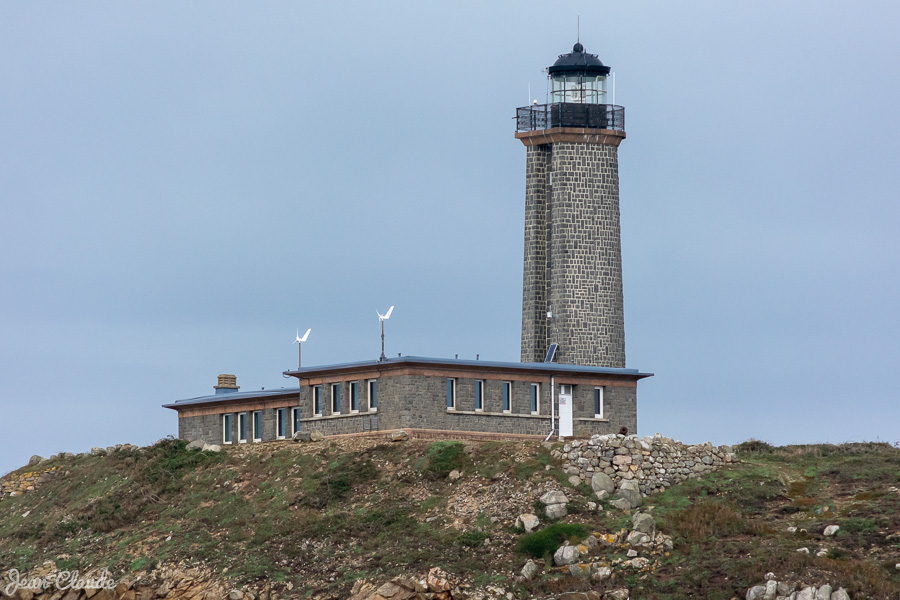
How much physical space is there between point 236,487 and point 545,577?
48.7 ft

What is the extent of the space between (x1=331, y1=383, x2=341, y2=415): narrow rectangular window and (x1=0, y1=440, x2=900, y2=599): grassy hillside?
2863 mm

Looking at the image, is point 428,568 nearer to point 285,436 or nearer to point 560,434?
point 560,434

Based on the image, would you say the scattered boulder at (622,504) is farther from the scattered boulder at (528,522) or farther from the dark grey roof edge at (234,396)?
the dark grey roof edge at (234,396)

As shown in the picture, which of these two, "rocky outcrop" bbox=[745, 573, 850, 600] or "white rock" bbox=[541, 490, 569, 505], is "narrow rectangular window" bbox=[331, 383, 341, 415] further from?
"rocky outcrop" bbox=[745, 573, 850, 600]

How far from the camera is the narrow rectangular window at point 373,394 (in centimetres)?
6291

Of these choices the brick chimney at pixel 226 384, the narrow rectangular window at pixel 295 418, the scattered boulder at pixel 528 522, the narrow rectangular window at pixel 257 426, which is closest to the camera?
the scattered boulder at pixel 528 522

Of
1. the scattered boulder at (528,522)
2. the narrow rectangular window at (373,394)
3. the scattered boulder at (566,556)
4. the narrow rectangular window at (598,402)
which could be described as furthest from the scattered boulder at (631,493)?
the narrow rectangular window at (373,394)

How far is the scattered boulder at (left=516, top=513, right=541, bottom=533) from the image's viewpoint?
174 ft

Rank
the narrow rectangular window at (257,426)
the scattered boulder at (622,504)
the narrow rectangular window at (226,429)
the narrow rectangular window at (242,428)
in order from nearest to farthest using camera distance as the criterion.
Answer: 1. the scattered boulder at (622,504)
2. the narrow rectangular window at (257,426)
3. the narrow rectangular window at (242,428)
4. the narrow rectangular window at (226,429)

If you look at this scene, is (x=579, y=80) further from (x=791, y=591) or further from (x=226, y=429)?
(x=791, y=591)

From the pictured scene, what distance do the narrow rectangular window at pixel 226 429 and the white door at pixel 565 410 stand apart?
605 inches

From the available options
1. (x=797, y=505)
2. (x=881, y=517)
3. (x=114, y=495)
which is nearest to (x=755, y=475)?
(x=797, y=505)

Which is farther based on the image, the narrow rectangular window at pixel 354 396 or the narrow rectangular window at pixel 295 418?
the narrow rectangular window at pixel 295 418

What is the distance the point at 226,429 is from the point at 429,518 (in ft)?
61.8
